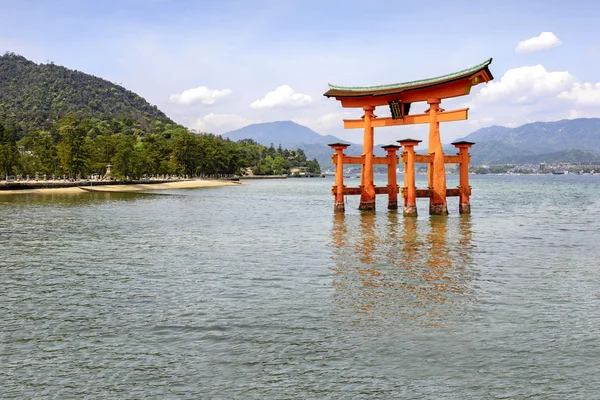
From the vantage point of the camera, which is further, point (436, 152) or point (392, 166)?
point (392, 166)

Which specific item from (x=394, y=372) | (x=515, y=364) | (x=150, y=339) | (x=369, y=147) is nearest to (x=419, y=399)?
(x=394, y=372)

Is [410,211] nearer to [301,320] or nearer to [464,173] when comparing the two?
[464,173]

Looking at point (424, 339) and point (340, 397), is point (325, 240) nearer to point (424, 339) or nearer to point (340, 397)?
point (424, 339)

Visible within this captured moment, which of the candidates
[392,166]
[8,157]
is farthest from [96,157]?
[392,166]

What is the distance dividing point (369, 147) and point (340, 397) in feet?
117

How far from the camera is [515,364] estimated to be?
9.65 meters

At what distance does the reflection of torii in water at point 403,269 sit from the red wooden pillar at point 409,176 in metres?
4.96

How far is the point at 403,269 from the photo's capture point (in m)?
18.9

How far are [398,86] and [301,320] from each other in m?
30.5

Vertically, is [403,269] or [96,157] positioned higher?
[96,157]

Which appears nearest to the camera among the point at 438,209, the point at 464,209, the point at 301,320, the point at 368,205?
the point at 301,320

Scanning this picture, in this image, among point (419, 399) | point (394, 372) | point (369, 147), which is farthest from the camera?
point (369, 147)

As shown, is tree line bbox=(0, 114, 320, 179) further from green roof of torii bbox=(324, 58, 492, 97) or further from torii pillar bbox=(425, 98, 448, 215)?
torii pillar bbox=(425, 98, 448, 215)

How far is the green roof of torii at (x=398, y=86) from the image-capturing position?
3544 centimetres
